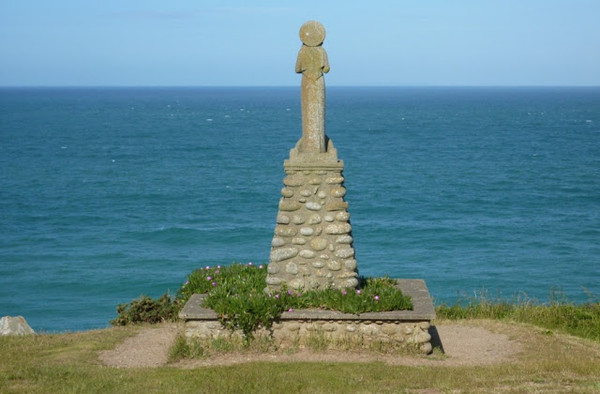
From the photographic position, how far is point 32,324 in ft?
95.6

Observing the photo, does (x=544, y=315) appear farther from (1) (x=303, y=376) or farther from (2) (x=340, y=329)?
(1) (x=303, y=376)

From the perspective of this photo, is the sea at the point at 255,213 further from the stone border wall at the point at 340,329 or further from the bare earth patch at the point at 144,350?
the bare earth patch at the point at 144,350

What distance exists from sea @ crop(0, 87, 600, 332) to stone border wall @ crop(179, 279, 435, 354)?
32.6 ft

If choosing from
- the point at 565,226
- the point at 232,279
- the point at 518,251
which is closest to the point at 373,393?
the point at 232,279

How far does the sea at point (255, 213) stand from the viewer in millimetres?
34438

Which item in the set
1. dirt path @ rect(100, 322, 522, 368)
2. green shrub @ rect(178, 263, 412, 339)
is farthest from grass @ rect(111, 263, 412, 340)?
dirt path @ rect(100, 322, 522, 368)

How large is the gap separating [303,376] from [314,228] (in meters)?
3.01

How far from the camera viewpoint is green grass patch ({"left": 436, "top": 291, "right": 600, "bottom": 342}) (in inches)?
675

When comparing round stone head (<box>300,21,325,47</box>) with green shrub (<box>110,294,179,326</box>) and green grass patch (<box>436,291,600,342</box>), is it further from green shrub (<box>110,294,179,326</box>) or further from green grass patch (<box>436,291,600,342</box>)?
green grass patch (<box>436,291,600,342</box>)

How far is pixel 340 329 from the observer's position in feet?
46.5

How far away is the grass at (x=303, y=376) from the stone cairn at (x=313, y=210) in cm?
197

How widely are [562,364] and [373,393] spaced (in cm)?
326

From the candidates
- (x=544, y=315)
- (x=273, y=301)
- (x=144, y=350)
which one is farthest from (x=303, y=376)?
(x=544, y=315)

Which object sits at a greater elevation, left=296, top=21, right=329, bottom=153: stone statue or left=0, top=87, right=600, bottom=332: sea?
left=296, top=21, right=329, bottom=153: stone statue
